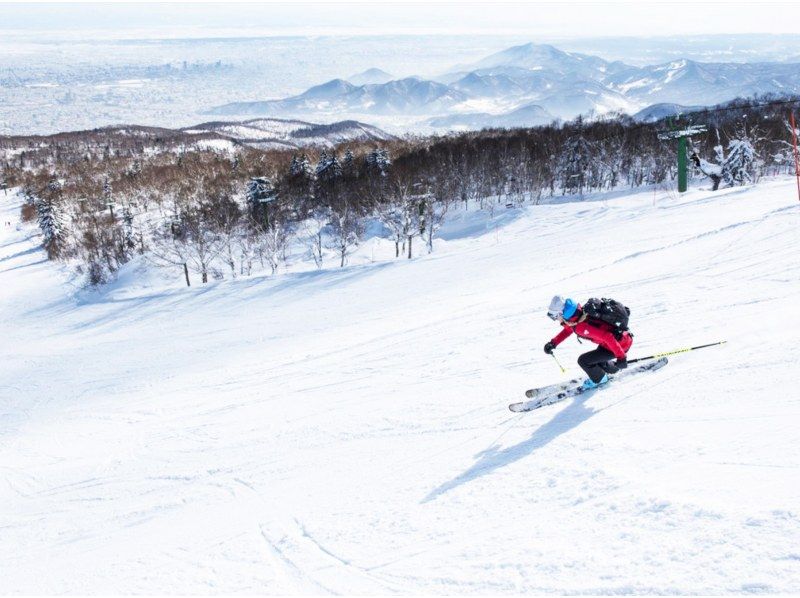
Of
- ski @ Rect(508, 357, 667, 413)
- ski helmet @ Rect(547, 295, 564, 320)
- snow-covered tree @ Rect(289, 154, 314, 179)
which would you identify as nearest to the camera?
ski helmet @ Rect(547, 295, 564, 320)

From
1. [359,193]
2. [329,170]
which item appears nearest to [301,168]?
[329,170]

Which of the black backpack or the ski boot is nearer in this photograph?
the black backpack

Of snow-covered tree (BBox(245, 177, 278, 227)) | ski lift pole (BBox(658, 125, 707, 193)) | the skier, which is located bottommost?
snow-covered tree (BBox(245, 177, 278, 227))

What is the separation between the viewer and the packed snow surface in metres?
5.46

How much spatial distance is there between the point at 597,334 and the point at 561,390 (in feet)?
4.05

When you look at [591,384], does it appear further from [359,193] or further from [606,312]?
[359,193]

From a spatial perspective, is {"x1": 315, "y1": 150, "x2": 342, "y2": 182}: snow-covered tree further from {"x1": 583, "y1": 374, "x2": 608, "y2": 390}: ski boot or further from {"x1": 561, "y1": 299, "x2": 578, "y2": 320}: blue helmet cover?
{"x1": 561, "y1": 299, "x2": 578, "y2": 320}: blue helmet cover

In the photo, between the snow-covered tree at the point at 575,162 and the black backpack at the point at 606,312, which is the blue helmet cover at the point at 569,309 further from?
the snow-covered tree at the point at 575,162

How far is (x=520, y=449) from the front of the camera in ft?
25.3

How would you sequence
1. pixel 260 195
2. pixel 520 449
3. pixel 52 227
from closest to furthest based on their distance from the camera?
pixel 520 449
pixel 260 195
pixel 52 227

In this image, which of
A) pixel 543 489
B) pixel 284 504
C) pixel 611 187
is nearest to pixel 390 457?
pixel 284 504

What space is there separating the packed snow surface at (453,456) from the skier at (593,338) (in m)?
0.38

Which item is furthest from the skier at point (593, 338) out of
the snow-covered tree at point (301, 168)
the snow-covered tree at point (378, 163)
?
the snow-covered tree at point (301, 168)

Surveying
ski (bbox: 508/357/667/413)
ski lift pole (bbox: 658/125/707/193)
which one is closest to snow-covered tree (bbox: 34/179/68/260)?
ski lift pole (bbox: 658/125/707/193)
